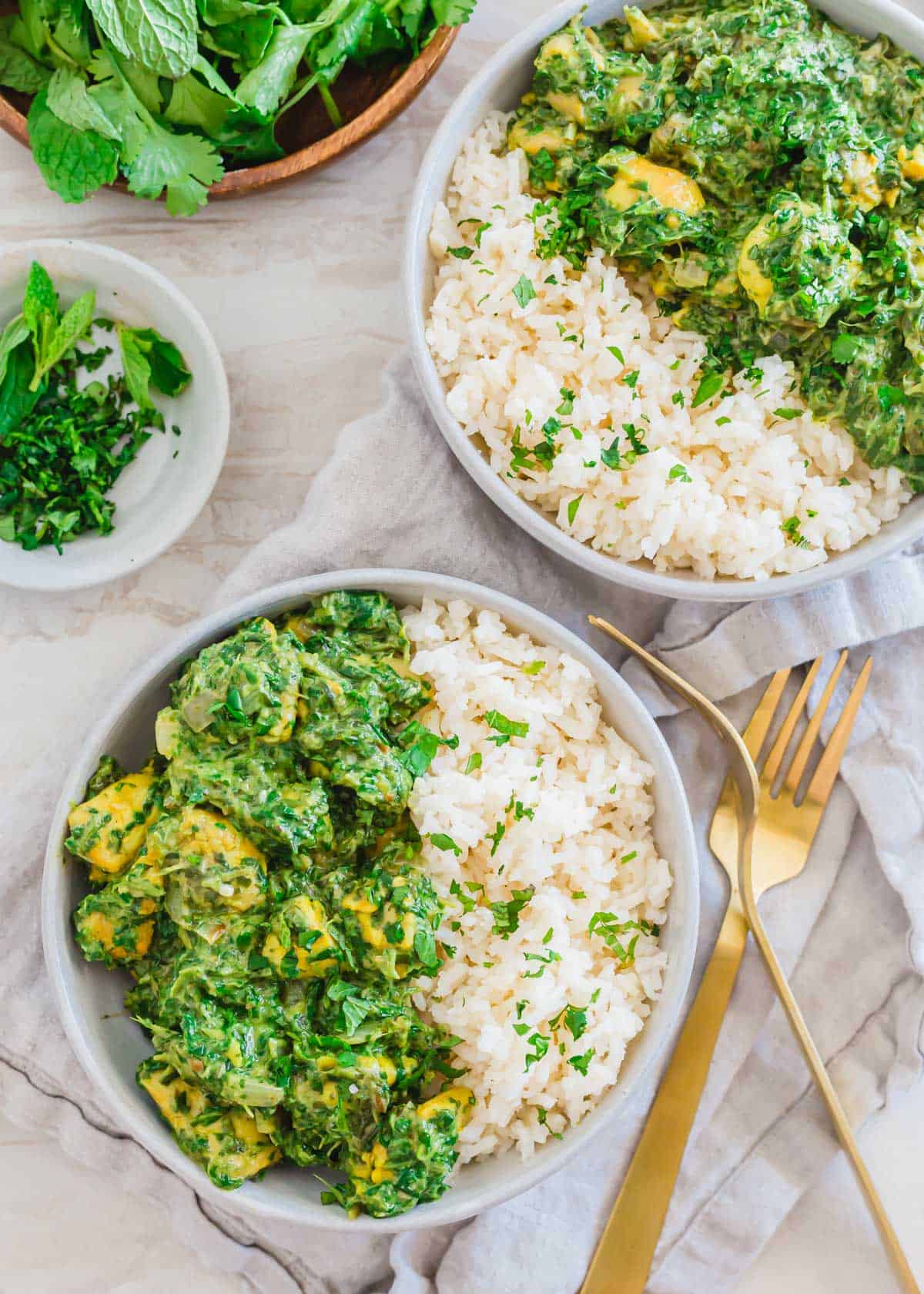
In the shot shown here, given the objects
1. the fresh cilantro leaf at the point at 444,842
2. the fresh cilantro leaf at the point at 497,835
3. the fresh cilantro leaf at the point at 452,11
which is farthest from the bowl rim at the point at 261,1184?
the fresh cilantro leaf at the point at 452,11

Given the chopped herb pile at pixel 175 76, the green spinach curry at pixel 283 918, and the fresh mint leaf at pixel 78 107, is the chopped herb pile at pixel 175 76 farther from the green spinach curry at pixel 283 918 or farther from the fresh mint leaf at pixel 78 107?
the green spinach curry at pixel 283 918

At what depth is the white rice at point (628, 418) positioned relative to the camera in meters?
2.27

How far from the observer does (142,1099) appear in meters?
2.26

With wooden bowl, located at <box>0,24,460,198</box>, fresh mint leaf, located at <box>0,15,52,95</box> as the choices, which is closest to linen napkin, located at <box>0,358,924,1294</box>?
wooden bowl, located at <box>0,24,460,198</box>

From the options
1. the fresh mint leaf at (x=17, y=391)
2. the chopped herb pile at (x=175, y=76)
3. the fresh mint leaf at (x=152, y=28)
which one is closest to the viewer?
the fresh mint leaf at (x=152, y=28)

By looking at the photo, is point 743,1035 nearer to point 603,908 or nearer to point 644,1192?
point 644,1192

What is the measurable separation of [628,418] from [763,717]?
76cm

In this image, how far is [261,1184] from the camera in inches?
87.5

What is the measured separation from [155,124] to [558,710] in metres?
1.45

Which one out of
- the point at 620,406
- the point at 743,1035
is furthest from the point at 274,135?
the point at 743,1035

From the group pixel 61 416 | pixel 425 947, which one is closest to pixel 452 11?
pixel 61 416

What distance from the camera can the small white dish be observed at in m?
2.51

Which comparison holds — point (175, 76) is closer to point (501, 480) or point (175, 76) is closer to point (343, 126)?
point (343, 126)

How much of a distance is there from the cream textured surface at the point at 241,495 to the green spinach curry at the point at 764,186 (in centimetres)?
56
